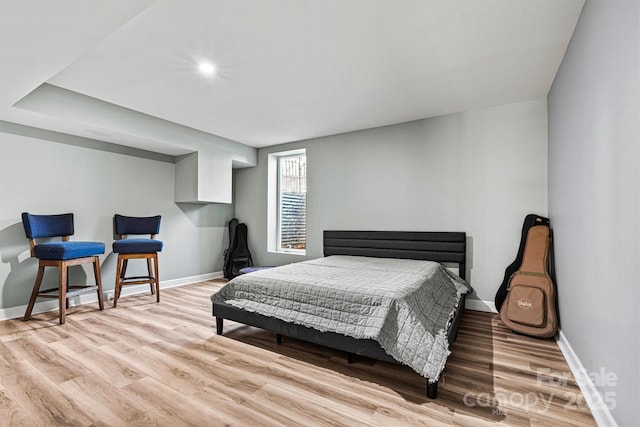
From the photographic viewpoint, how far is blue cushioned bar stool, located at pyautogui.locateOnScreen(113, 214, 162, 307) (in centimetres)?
364

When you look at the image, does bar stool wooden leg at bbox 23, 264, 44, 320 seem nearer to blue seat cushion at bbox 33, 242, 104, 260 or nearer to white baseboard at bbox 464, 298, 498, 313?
blue seat cushion at bbox 33, 242, 104, 260

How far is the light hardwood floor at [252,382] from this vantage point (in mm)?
1577

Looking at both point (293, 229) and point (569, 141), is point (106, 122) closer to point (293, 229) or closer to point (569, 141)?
point (293, 229)

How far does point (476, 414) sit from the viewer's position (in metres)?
1.59

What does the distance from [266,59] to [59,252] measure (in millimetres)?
2739

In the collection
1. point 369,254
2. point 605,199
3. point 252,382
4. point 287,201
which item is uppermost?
point 287,201

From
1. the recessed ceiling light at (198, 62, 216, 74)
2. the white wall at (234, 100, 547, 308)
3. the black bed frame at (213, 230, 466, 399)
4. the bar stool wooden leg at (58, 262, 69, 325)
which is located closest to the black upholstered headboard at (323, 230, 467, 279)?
the black bed frame at (213, 230, 466, 399)

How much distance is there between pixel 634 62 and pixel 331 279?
6.76ft

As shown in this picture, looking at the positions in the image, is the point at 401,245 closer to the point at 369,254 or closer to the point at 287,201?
the point at 369,254

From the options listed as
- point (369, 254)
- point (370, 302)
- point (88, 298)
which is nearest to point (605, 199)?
point (370, 302)

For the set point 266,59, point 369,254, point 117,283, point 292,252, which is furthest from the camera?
point 292,252

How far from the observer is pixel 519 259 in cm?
309

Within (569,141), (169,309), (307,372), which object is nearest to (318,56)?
(569,141)

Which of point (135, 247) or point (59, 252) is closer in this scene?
point (59, 252)
